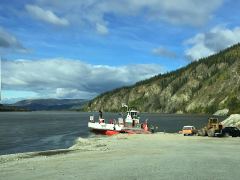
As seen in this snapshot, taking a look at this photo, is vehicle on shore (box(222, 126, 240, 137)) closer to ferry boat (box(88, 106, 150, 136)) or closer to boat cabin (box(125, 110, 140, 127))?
ferry boat (box(88, 106, 150, 136))

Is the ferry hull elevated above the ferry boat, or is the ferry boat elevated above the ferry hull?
the ferry boat

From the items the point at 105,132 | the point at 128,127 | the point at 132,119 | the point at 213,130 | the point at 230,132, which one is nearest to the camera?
the point at 213,130

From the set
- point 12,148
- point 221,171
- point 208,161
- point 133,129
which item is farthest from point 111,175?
point 133,129

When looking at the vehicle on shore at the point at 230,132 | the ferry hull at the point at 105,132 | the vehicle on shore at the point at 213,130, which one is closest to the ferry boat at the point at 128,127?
the ferry hull at the point at 105,132

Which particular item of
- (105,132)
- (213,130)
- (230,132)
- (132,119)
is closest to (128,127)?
(132,119)

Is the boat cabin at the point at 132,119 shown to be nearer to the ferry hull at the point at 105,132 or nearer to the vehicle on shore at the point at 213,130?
the ferry hull at the point at 105,132

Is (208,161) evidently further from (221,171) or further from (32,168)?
(32,168)

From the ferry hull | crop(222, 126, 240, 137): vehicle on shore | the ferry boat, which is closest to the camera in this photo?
crop(222, 126, 240, 137): vehicle on shore

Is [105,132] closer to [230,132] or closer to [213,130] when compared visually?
[213,130]

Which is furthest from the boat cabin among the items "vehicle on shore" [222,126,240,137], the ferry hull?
"vehicle on shore" [222,126,240,137]

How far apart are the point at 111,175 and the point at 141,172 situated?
1983mm

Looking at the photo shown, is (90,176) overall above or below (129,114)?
below

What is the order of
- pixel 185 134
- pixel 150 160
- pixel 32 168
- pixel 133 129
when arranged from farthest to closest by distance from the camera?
pixel 133 129 < pixel 185 134 < pixel 150 160 < pixel 32 168

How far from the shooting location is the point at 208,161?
33094 millimetres
